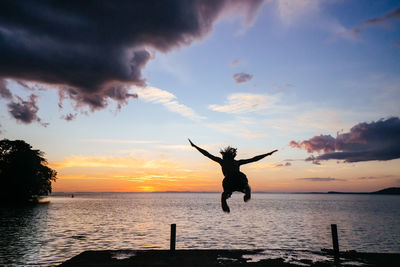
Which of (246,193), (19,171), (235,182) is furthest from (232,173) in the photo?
(19,171)

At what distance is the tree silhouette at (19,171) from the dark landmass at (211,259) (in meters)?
72.7

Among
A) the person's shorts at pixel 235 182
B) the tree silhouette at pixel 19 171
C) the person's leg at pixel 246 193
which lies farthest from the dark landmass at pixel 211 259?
the tree silhouette at pixel 19 171

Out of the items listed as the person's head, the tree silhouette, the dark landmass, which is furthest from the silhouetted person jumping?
→ the tree silhouette

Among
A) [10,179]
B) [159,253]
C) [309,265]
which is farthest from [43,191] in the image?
[309,265]

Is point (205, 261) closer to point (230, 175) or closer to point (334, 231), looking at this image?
point (230, 175)

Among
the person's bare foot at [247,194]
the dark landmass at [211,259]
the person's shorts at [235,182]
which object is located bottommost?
the dark landmass at [211,259]

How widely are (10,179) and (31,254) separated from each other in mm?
63556

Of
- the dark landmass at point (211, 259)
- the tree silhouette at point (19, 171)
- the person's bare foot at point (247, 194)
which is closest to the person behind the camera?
the person's bare foot at point (247, 194)

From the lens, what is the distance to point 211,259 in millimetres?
13641

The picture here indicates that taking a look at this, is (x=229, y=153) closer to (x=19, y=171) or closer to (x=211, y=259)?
(x=211, y=259)

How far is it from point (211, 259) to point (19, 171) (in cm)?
7774

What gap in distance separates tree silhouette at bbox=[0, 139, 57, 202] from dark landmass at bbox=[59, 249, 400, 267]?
238 ft

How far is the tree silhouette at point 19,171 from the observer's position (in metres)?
74.7

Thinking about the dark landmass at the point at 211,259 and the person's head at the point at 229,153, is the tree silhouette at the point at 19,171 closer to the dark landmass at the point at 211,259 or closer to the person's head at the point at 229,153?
the dark landmass at the point at 211,259
